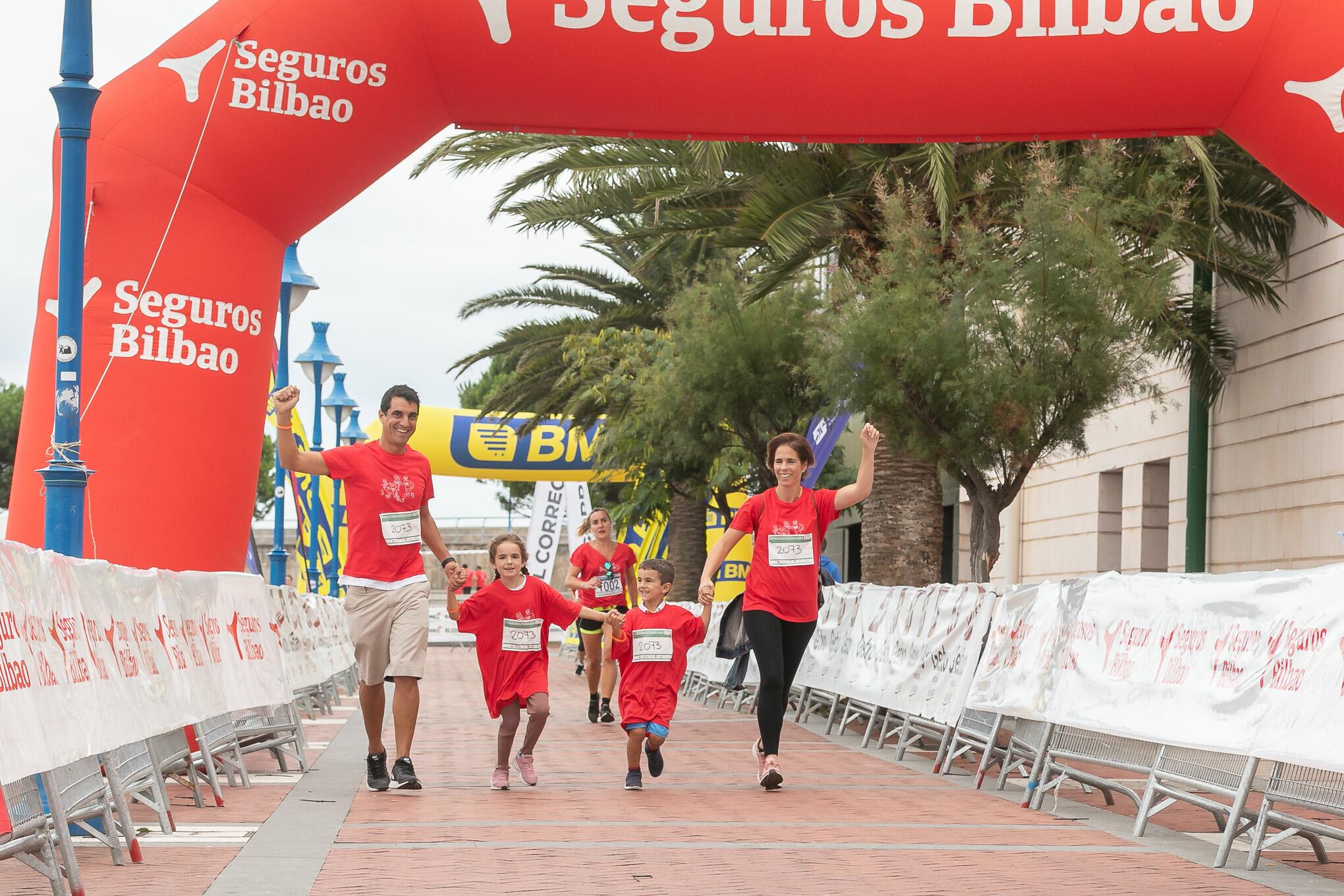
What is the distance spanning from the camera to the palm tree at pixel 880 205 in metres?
16.9

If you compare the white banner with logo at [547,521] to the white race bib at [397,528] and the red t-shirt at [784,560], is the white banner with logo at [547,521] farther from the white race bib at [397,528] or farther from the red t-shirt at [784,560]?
the white race bib at [397,528]

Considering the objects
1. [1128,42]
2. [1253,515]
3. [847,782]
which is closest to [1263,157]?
[1128,42]

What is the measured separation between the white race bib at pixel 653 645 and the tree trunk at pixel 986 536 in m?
6.20

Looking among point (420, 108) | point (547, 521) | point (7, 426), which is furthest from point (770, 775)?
point (7, 426)

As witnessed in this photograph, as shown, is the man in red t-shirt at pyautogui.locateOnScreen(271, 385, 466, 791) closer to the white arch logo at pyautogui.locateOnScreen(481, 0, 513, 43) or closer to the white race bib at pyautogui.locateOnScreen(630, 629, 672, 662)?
the white race bib at pyautogui.locateOnScreen(630, 629, 672, 662)

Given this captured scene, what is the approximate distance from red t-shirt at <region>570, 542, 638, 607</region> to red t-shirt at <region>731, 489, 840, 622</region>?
533cm

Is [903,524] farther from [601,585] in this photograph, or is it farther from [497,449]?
[497,449]

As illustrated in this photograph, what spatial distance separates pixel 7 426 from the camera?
311 ft

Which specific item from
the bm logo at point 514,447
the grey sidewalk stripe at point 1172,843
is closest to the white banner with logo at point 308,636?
the grey sidewalk stripe at point 1172,843

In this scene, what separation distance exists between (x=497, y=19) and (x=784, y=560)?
12.1 feet

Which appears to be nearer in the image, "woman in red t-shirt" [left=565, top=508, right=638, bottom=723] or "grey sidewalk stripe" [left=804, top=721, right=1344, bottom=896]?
"grey sidewalk stripe" [left=804, top=721, right=1344, bottom=896]

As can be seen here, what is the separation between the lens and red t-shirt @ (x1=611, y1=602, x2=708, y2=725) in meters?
9.78

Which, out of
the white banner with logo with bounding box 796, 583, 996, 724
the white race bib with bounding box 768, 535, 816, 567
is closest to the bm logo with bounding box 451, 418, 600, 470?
the white banner with logo with bounding box 796, 583, 996, 724

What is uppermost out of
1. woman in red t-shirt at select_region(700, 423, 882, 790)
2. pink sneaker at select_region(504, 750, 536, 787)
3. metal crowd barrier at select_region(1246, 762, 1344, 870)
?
woman in red t-shirt at select_region(700, 423, 882, 790)
